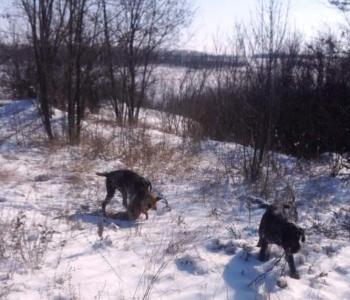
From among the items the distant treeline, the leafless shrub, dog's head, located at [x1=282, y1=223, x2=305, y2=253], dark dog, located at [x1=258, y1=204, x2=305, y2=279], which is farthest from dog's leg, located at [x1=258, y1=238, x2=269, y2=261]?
the distant treeline

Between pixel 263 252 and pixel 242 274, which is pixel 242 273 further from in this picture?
pixel 263 252

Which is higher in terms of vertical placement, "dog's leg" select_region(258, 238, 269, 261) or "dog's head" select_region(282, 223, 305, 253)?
"dog's head" select_region(282, 223, 305, 253)

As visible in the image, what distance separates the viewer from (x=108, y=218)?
5359 mm

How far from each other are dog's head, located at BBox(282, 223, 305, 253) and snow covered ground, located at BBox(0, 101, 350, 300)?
0.19m

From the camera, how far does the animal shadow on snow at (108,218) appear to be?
16.9 ft

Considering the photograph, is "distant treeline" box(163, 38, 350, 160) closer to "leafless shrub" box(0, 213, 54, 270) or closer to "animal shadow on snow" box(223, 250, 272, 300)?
"animal shadow on snow" box(223, 250, 272, 300)

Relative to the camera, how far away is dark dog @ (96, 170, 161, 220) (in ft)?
17.5

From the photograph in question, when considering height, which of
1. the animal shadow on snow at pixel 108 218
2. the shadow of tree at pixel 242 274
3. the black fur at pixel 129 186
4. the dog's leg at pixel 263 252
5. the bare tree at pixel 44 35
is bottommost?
the animal shadow on snow at pixel 108 218

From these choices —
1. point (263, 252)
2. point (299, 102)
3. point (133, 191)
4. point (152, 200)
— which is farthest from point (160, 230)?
point (299, 102)

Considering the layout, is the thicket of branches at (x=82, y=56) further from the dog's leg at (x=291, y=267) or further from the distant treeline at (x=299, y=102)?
the dog's leg at (x=291, y=267)

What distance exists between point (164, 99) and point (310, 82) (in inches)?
153

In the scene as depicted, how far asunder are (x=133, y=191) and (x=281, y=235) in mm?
2047

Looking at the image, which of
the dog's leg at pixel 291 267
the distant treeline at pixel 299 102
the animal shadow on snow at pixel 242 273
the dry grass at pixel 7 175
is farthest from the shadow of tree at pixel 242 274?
the distant treeline at pixel 299 102

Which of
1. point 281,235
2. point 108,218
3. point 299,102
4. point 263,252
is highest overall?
point 299,102
